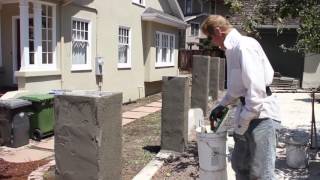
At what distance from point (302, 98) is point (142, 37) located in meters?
7.24

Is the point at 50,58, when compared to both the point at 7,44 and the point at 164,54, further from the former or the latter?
the point at 164,54

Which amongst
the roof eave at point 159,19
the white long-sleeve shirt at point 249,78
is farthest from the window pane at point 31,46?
the white long-sleeve shirt at point 249,78

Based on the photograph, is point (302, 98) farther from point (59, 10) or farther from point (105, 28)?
point (59, 10)

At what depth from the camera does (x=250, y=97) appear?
3734 millimetres

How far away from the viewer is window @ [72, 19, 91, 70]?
41.7ft

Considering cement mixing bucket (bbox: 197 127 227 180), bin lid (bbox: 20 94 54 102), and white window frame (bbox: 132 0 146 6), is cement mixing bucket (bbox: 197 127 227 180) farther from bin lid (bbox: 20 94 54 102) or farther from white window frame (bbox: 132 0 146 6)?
white window frame (bbox: 132 0 146 6)

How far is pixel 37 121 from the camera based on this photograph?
930cm

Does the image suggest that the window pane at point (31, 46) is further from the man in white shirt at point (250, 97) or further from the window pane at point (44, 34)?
the man in white shirt at point (250, 97)

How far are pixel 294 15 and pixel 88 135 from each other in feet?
13.9

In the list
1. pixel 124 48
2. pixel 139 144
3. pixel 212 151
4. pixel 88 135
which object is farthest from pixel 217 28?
pixel 124 48

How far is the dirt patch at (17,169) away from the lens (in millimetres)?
6506

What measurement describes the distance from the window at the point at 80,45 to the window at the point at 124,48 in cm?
259

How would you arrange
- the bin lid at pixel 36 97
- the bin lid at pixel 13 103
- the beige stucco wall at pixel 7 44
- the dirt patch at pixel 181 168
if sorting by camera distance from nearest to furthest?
the dirt patch at pixel 181 168 < the bin lid at pixel 13 103 < the bin lid at pixel 36 97 < the beige stucco wall at pixel 7 44

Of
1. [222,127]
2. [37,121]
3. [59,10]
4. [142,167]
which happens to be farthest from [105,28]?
[222,127]
